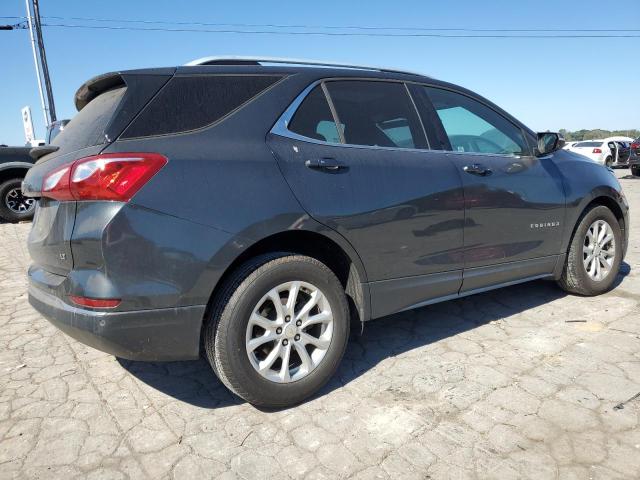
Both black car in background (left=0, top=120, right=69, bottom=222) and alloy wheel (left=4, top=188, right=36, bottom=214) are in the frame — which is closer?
black car in background (left=0, top=120, right=69, bottom=222)

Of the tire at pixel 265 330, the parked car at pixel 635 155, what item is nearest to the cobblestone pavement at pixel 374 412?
the tire at pixel 265 330

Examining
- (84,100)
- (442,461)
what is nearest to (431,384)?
(442,461)

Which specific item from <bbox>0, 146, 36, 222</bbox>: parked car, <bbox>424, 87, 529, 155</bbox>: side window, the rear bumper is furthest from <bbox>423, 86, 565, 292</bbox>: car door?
<bbox>0, 146, 36, 222</bbox>: parked car

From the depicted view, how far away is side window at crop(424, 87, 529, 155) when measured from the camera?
333 centimetres

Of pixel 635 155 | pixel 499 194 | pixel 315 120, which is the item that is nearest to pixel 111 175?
pixel 315 120

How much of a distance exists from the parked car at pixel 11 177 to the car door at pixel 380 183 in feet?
27.4

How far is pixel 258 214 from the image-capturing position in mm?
2320

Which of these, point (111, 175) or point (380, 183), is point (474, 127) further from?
point (111, 175)

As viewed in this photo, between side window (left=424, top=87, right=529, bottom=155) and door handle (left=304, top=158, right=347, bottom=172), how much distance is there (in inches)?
41.1

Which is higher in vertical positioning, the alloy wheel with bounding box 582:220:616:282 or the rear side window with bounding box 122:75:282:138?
the rear side window with bounding box 122:75:282:138

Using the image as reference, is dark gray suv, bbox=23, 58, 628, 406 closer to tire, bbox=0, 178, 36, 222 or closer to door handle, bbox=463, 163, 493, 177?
door handle, bbox=463, 163, 493, 177

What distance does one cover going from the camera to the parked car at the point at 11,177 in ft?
29.6

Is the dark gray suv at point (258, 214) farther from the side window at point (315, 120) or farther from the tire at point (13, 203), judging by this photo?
the tire at point (13, 203)

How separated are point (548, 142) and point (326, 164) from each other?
7.14 feet
